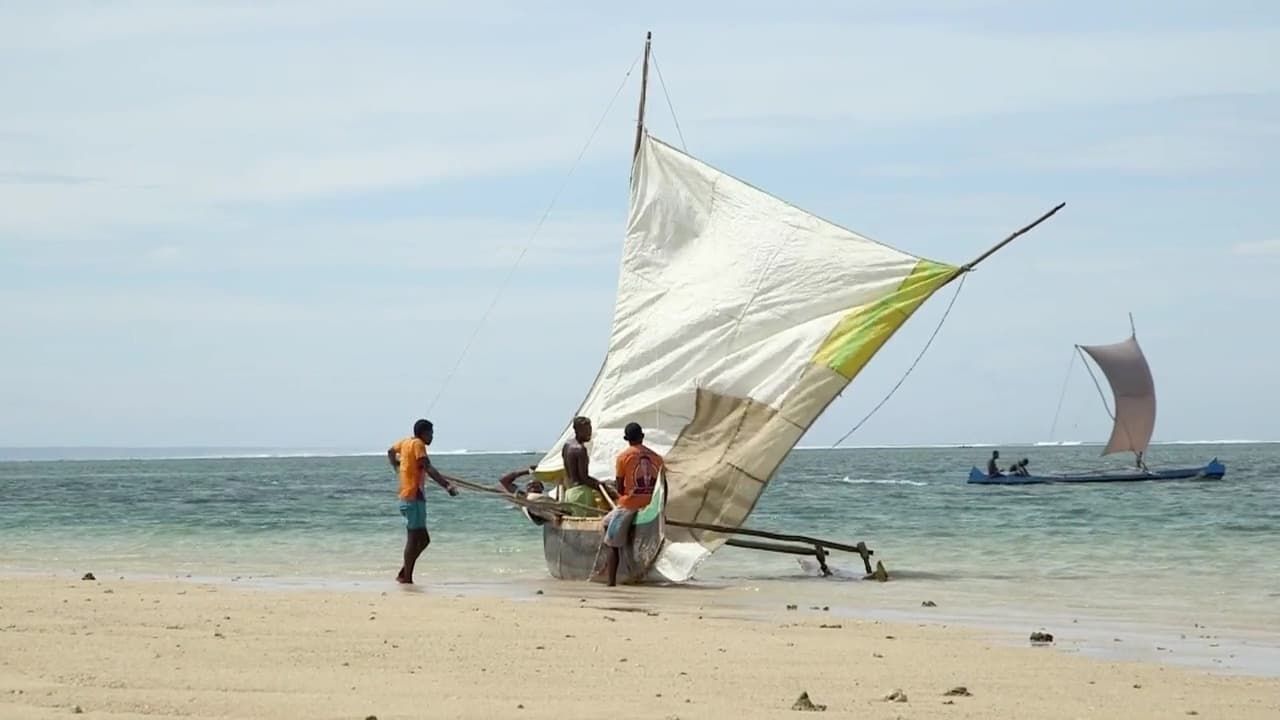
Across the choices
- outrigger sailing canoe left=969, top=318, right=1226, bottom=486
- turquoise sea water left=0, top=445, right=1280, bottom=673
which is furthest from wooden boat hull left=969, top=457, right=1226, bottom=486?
turquoise sea water left=0, top=445, right=1280, bottom=673

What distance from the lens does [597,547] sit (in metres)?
14.6

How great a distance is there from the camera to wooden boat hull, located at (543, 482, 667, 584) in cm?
1414

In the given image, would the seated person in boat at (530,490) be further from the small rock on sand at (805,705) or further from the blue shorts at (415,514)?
the small rock on sand at (805,705)

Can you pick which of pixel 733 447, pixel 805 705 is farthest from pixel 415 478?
pixel 805 705

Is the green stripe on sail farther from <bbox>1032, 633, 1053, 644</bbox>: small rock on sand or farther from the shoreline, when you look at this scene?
<bbox>1032, 633, 1053, 644</bbox>: small rock on sand

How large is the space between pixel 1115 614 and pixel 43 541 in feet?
52.7

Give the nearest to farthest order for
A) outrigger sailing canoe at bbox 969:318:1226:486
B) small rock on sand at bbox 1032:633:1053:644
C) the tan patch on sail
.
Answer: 1. small rock on sand at bbox 1032:633:1053:644
2. the tan patch on sail
3. outrigger sailing canoe at bbox 969:318:1226:486

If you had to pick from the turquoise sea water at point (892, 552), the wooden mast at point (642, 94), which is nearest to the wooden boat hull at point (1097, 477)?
the turquoise sea water at point (892, 552)

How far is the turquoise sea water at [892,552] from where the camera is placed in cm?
Answer: 1308

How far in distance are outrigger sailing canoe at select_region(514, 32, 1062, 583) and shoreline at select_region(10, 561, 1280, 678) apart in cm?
91

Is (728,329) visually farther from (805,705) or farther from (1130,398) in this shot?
(1130,398)

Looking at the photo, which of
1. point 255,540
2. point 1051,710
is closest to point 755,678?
point 1051,710

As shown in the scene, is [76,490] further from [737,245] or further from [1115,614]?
[1115,614]

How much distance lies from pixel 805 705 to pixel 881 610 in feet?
18.5
